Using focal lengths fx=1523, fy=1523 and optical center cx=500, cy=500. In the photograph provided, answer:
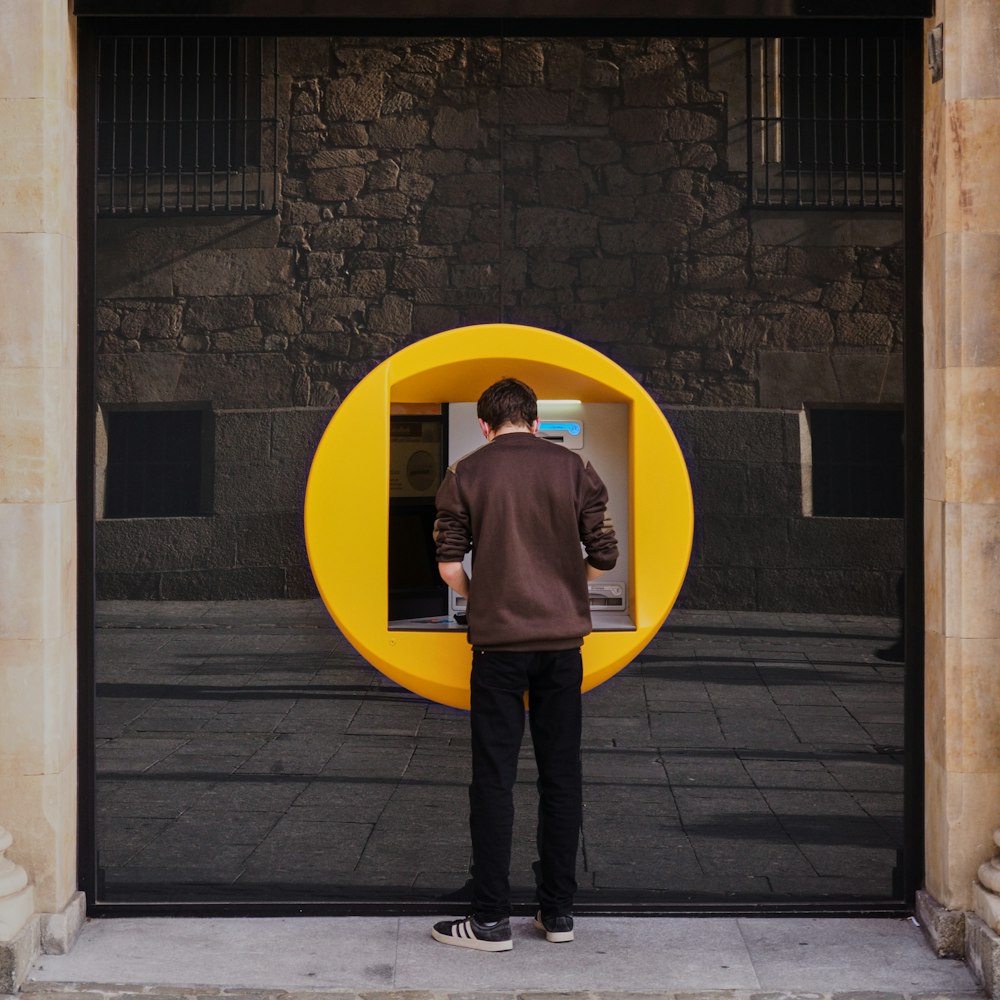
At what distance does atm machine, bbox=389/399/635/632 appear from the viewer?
486 cm

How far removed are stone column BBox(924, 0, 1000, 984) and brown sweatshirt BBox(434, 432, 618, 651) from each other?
3.60ft

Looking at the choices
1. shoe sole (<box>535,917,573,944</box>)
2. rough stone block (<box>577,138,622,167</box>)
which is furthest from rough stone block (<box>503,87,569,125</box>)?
shoe sole (<box>535,917,573,944</box>)

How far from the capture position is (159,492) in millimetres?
5020

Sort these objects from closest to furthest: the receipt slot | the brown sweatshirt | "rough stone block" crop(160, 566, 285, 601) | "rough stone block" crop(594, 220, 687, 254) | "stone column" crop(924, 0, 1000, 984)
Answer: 1. the brown sweatshirt
2. "stone column" crop(924, 0, 1000, 984)
3. the receipt slot
4. "rough stone block" crop(594, 220, 687, 254)
5. "rough stone block" crop(160, 566, 285, 601)

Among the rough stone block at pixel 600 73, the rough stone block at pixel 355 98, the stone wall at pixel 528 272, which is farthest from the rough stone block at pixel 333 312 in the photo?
the rough stone block at pixel 600 73

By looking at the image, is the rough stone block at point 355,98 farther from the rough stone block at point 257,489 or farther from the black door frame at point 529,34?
the rough stone block at point 257,489

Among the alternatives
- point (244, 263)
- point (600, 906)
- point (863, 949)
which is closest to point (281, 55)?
point (244, 263)

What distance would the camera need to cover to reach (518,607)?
4.53 m

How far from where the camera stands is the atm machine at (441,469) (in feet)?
16.0

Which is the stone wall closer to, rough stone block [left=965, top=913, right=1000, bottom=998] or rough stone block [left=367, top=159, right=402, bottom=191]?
rough stone block [left=367, top=159, right=402, bottom=191]

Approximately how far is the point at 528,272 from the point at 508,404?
0.59 m

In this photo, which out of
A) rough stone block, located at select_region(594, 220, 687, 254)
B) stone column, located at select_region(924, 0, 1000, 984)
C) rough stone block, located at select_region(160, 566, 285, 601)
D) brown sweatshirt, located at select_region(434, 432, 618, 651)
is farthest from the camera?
rough stone block, located at select_region(160, 566, 285, 601)

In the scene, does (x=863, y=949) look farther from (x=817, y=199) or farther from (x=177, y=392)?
(x=177, y=392)

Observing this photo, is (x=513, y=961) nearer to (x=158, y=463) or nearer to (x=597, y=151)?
(x=158, y=463)
